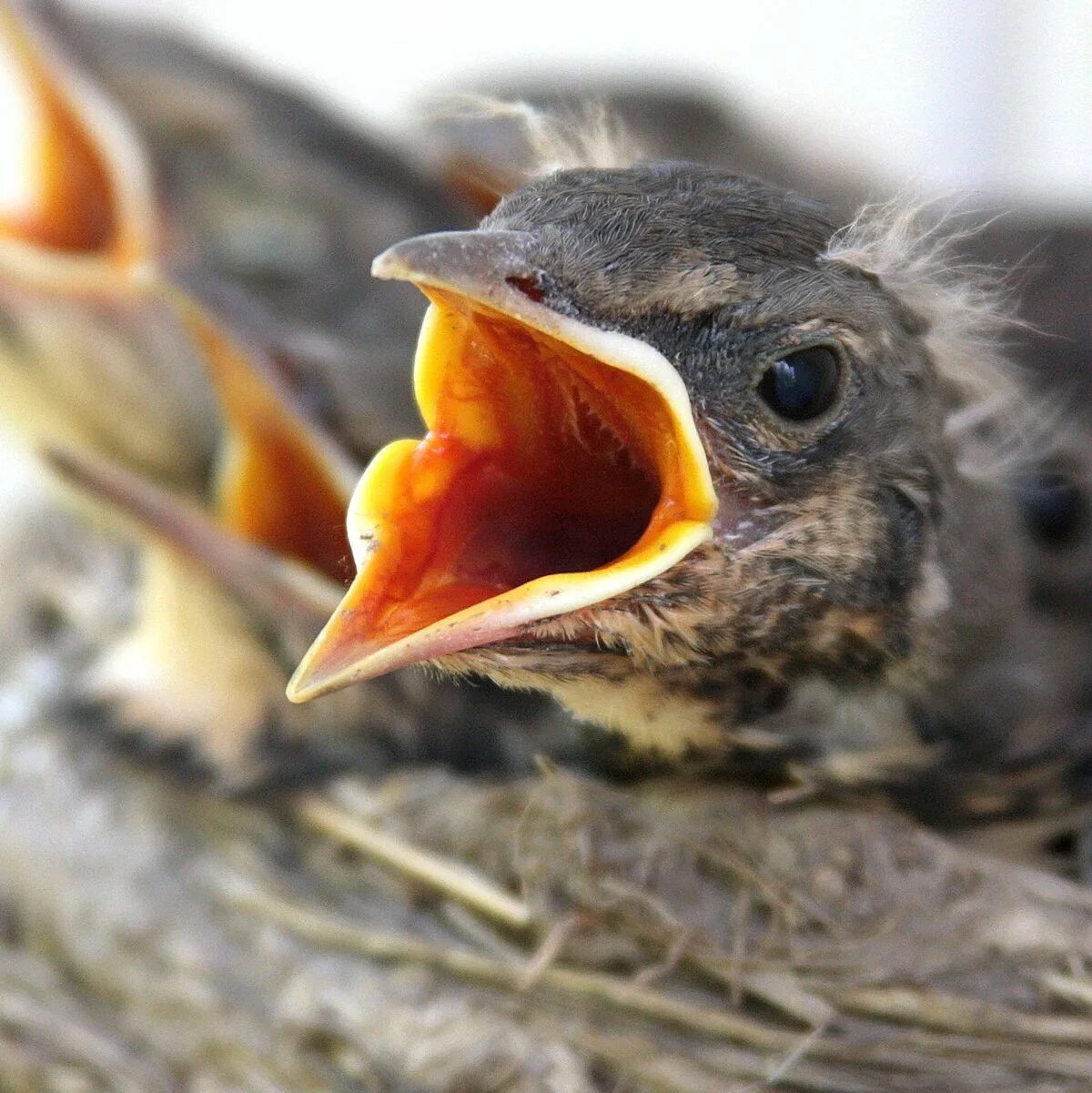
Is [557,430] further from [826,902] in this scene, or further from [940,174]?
[940,174]

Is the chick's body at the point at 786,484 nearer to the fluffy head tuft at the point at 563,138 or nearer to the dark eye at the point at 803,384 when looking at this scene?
the dark eye at the point at 803,384

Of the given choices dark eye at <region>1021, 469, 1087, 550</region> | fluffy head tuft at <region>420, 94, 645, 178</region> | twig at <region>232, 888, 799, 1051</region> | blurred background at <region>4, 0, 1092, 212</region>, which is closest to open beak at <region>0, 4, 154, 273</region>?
fluffy head tuft at <region>420, 94, 645, 178</region>

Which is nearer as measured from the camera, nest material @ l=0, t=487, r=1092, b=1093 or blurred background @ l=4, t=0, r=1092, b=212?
nest material @ l=0, t=487, r=1092, b=1093

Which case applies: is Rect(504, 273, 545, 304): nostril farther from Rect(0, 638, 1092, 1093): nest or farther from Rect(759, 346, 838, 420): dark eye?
Rect(0, 638, 1092, 1093): nest

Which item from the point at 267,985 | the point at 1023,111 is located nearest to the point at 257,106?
the point at 267,985

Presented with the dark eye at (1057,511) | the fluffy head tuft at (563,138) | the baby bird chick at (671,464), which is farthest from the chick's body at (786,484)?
the dark eye at (1057,511)

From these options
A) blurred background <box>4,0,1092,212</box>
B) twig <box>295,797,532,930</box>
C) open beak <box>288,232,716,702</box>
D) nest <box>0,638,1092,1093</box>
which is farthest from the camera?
blurred background <box>4,0,1092,212</box>
